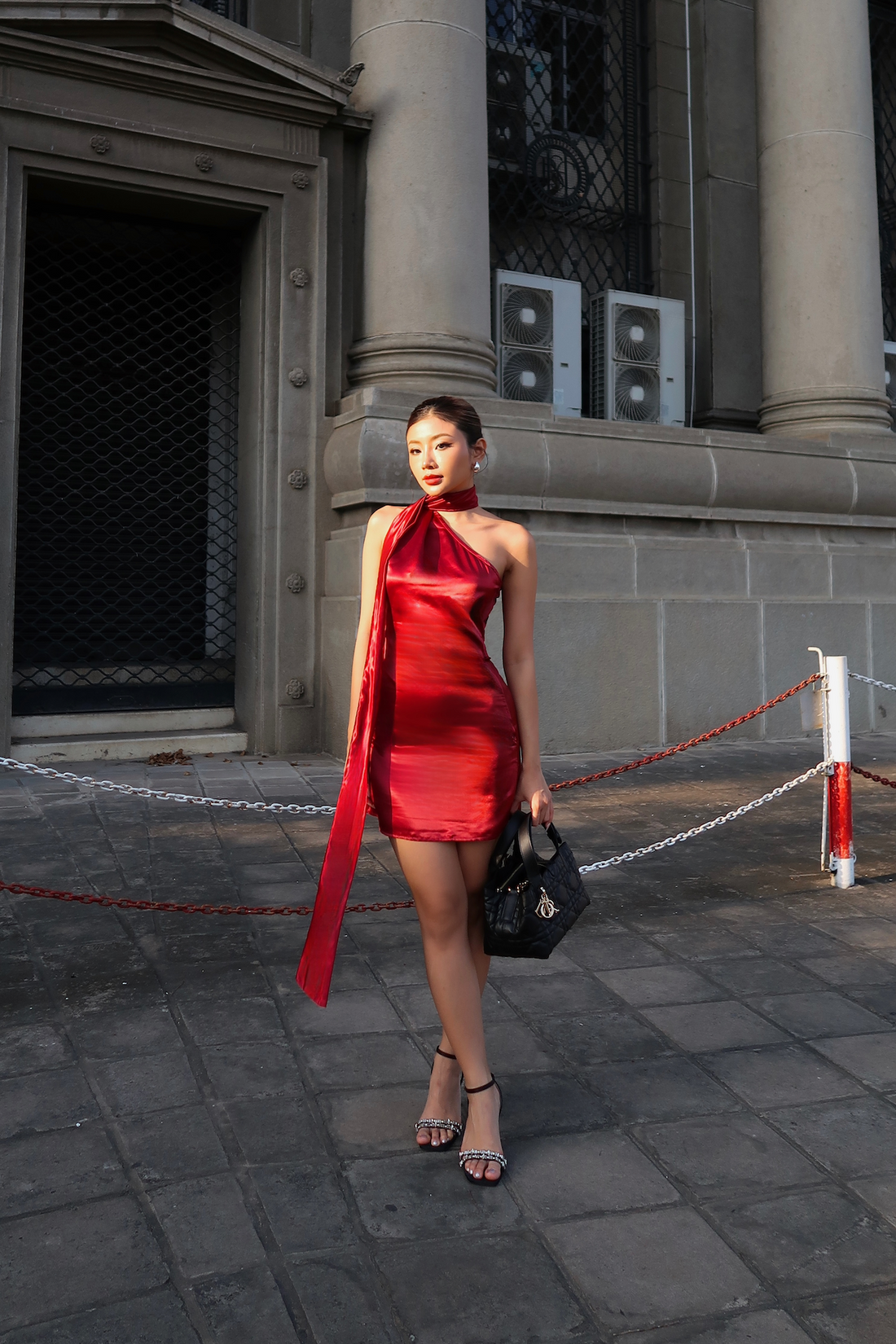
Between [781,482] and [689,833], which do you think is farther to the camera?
[781,482]

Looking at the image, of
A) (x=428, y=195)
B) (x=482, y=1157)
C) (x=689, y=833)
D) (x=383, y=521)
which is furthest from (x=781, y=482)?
(x=482, y=1157)

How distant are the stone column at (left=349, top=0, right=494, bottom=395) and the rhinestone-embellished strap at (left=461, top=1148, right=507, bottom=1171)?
7.04 m

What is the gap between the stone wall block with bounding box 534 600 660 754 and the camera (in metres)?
8.76

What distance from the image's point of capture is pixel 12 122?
26.6 ft

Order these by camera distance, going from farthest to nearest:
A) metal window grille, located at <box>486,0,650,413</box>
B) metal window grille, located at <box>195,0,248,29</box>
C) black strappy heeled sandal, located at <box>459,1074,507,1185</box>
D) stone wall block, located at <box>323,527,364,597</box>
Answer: metal window grille, located at <box>486,0,650,413</box> < metal window grille, located at <box>195,0,248,29</box> < stone wall block, located at <box>323,527,364,597</box> < black strappy heeled sandal, located at <box>459,1074,507,1185</box>

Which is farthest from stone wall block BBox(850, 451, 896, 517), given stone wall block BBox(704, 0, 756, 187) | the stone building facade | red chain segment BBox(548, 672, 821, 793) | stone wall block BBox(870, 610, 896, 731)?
red chain segment BBox(548, 672, 821, 793)

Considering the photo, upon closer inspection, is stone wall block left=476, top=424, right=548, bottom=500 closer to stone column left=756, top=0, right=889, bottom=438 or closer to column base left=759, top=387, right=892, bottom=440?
column base left=759, top=387, right=892, bottom=440

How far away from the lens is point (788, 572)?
986 cm

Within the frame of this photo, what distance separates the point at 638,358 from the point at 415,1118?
9.58 m

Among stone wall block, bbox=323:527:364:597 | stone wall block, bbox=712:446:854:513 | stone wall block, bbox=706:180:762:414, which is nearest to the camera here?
stone wall block, bbox=323:527:364:597

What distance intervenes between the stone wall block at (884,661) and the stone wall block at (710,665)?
1.31m

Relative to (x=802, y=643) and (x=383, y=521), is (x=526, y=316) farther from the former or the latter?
(x=383, y=521)

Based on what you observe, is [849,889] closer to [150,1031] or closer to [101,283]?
[150,1031]

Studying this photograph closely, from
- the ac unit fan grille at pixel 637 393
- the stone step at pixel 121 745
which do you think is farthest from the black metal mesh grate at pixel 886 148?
the stone step at pixel 121 745
